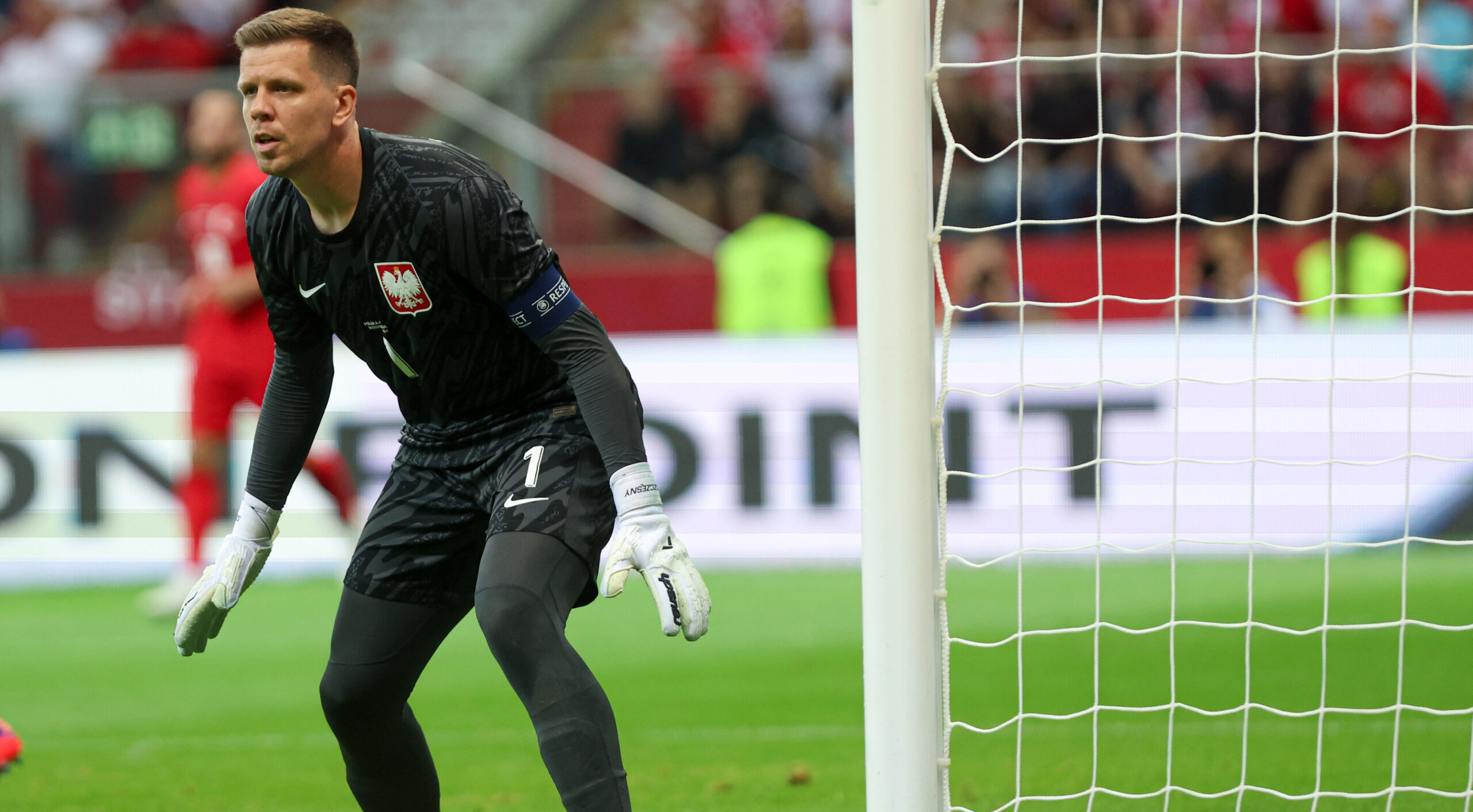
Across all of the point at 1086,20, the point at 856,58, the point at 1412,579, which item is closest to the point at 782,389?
the point at 1412,579

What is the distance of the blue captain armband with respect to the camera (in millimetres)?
3027

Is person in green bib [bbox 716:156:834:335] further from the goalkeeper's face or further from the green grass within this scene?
the goalkeeper's face

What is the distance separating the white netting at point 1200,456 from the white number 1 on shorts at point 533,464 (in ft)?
2.65

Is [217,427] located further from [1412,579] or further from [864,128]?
[1412,579]

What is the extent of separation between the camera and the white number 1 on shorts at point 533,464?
3088 mm

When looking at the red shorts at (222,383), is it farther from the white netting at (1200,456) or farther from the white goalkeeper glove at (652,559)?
the white goalkeeper glove at (652,559)

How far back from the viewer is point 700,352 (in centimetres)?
896

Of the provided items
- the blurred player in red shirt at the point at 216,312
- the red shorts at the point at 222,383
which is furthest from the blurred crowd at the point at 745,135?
the red shorts at the point at 222,383

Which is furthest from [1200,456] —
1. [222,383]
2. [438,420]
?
[438,420]

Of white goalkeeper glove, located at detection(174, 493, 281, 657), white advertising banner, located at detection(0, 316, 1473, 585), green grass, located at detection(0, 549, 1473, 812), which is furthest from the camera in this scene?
white advertising banner, located at detection(0, 316, 1473, 585)

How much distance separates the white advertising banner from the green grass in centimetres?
26

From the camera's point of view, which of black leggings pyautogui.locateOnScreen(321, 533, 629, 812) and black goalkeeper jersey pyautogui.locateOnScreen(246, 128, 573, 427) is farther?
black goalkeeper jersey pyautogui.locateOnScreen(246, 128, 573, 427)

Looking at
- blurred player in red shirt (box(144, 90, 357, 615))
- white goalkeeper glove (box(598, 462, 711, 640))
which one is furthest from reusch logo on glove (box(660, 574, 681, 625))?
blurred player in red shirt (box(144, 90, 357, 615))

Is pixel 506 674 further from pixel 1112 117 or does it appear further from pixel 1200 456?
pixel 1112 117
